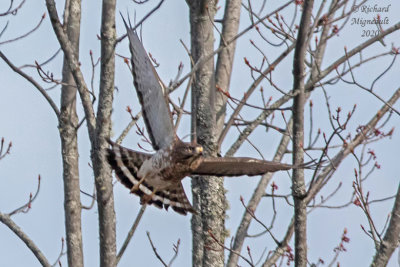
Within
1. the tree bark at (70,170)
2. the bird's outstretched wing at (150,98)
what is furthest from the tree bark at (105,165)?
the tree bark at (70,170)

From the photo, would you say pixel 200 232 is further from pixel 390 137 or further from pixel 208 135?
pixel 390 137

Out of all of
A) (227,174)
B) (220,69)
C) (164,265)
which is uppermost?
(220,69)

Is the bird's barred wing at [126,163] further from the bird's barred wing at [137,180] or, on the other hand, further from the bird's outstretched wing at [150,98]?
the bird's outstretched wing at [150,98]

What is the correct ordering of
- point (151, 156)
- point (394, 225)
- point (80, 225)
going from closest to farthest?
point (394, 225) → point (151, 156) → point (80, 225)

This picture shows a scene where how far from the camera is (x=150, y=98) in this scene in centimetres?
530

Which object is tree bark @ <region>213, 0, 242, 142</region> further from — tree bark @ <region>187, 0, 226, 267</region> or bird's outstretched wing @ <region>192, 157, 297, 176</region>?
bird's outstretched wing @ <region>192, 157, 297, 176</region>

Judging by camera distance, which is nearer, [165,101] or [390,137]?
[165,101]

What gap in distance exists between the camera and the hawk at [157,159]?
16.5 feet

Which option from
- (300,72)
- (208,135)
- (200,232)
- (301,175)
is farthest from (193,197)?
(300,72)

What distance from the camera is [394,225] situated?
493 centimetres

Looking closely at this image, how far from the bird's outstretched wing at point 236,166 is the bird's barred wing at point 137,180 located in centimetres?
47

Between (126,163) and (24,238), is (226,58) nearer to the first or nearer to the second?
(126,163)

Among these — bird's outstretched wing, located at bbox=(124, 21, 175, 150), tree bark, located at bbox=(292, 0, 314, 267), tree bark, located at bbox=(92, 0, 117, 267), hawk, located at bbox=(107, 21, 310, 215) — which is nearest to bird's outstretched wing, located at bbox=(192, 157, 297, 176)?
hawk, located at bbox=(107, 21, 310, 215)

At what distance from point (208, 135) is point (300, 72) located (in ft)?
3.06
